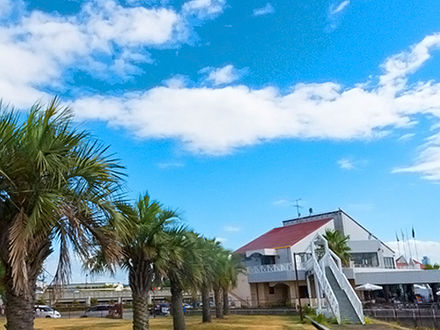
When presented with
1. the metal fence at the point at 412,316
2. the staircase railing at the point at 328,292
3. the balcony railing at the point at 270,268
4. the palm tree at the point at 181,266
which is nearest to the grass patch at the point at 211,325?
the staircase railing at the point at 328,292

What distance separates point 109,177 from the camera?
378 inches

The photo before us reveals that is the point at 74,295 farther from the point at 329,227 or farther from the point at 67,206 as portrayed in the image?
the point at 67,206

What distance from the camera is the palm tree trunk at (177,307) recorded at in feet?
68.8

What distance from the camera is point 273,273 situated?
43.8 m

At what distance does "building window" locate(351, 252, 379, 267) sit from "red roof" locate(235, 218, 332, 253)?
4.76 meters

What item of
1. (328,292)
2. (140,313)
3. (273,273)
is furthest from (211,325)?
(273,273)

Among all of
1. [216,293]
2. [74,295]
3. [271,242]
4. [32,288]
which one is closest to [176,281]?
[32,288]

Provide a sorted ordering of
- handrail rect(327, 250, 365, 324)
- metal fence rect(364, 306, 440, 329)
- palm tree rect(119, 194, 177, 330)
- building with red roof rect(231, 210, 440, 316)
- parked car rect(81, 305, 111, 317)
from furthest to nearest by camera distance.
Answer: parked car rect(81, 305, 111, 317)
building with red roof rect(231, 210, 440, 316)
handrail rect(327, 250, 365, 324)
metal fence rect(364, 306, 440, 329)
palm tree rect(119, 194, 177, 330)

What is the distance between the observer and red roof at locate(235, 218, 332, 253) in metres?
47.7

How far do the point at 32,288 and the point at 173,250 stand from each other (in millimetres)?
8266

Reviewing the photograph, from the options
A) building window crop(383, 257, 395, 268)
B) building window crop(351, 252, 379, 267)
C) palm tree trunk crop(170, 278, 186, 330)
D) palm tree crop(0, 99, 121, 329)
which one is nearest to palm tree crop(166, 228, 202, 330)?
palm tree trunk crop(170, 278, 186, 330)

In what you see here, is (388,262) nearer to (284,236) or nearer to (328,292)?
(284,236)

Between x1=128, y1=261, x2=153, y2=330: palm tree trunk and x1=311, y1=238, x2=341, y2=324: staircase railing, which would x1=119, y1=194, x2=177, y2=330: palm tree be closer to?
x1=128, y1=261, x2=153, y2=330: palm tree trunk

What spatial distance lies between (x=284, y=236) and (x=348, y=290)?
23.9m
